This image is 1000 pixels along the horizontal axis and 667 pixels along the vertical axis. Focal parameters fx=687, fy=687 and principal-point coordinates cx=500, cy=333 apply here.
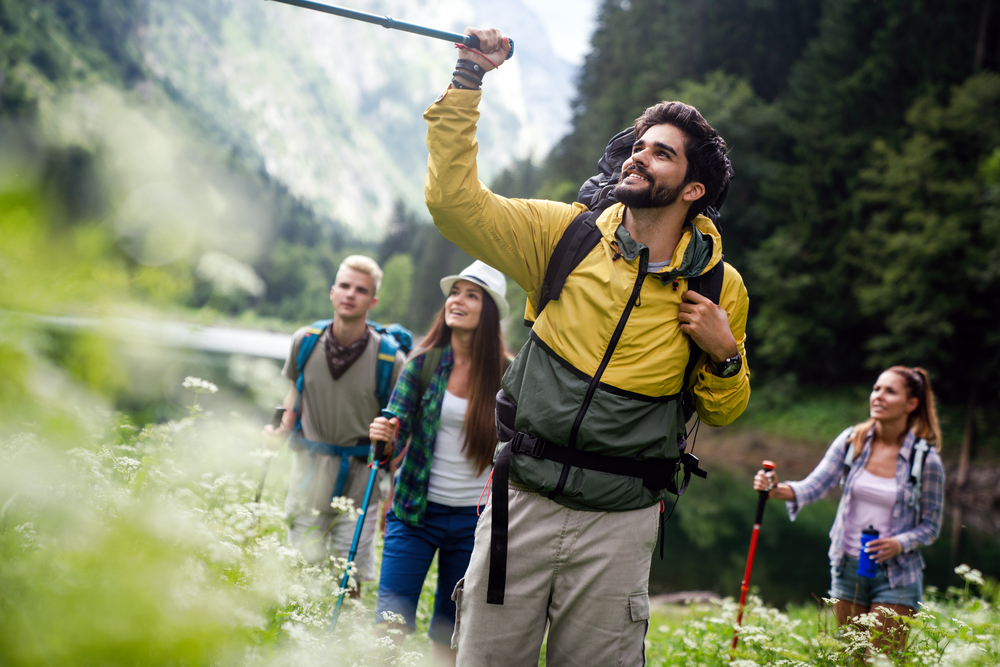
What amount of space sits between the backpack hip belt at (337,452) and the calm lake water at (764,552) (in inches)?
213

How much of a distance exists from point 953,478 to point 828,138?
1636 cm

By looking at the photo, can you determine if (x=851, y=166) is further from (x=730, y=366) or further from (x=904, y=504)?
(x=730, y=366)

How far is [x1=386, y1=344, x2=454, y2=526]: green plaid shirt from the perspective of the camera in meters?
3.95

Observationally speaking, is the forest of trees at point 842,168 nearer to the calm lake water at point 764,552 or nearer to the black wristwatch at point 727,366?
the calm lake water at point 764,552

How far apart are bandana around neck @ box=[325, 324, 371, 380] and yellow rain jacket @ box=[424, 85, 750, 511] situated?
2.49 meters

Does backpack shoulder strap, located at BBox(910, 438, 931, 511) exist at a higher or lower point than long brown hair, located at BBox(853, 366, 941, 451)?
lower

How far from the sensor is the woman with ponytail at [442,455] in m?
3.92

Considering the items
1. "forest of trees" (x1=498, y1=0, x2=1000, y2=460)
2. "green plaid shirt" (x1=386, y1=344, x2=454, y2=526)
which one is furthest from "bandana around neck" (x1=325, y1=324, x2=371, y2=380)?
"forest of trees" (x1=498, y1=0, x2=1000, y2=460)

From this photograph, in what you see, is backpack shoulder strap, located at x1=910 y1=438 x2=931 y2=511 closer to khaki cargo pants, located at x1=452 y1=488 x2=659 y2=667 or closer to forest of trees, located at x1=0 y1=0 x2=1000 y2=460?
khaki cargo pants, located at x1=452 y1=488 x2=659 y2=667

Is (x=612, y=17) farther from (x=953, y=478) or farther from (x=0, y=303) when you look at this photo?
(x=0, y=303)

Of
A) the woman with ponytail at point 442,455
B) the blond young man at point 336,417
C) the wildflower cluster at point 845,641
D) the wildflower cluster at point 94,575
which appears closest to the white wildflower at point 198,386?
the woman with ponytail at point 442,455

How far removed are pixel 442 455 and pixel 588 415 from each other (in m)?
1.85

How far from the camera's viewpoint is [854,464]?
4.77m

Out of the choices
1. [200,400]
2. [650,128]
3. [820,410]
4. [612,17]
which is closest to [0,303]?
[650,128]
